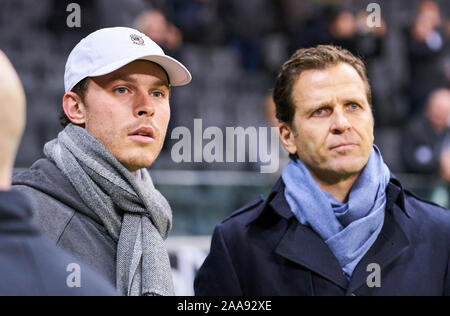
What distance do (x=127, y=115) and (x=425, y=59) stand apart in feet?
20.8

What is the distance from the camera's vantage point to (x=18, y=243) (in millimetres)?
1396

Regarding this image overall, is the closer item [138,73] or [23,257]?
[23,257]

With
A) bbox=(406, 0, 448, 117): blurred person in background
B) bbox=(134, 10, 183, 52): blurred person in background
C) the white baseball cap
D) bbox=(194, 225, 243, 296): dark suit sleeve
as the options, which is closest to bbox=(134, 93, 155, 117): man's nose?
the white baseball cap

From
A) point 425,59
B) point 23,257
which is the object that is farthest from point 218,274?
point 425,59

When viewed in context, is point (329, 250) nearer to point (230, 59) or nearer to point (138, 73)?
point (138, 73)

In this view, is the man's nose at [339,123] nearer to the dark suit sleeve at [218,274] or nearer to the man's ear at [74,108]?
the dark suit sleeve at [218,274]

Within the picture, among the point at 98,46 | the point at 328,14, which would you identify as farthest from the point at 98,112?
the point at 328,14

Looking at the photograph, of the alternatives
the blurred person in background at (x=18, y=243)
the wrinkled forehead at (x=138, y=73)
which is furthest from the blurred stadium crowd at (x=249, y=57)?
the blurred person in background at (x=18, y=243)

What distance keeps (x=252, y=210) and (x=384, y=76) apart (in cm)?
675

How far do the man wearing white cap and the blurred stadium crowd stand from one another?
3.04 metres

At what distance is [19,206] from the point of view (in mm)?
1406

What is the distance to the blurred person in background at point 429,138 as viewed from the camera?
22.9 feet

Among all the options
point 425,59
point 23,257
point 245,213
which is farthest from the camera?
point 425,59
